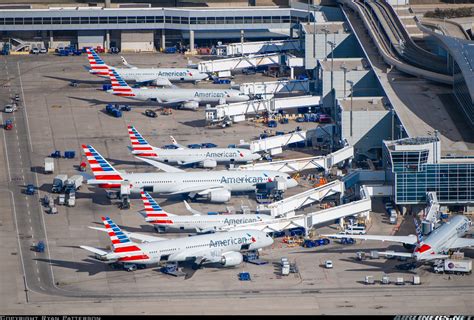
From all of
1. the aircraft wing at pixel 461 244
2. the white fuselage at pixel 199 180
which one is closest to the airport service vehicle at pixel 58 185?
the white fuselage at pixel 199 180

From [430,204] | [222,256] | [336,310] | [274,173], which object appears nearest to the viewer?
[336,310]

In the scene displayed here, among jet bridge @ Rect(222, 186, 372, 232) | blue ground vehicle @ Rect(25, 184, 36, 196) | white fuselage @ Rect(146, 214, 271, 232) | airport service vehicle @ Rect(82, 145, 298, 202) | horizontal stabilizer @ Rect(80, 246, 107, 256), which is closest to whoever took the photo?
horizontal stabilizer @ Rect(80, 246, 107, 256)

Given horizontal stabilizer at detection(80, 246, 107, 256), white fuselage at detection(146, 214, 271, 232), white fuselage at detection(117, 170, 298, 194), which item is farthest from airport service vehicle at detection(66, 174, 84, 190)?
horizontal stabilizer at detection(80, 246, 107, 256)

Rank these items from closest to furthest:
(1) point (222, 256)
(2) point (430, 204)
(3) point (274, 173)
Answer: (1) point (222, 256) < (2) point (430, 204) < (3) point (274, 173)

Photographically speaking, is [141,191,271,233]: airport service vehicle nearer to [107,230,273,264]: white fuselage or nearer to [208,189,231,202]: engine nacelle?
[107,230,273,264]: white fuselage

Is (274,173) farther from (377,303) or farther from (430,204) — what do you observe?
(377,303)

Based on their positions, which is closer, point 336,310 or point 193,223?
point 336,310

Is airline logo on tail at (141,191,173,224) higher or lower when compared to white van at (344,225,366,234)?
higher

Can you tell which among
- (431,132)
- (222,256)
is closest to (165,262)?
(222,256)
